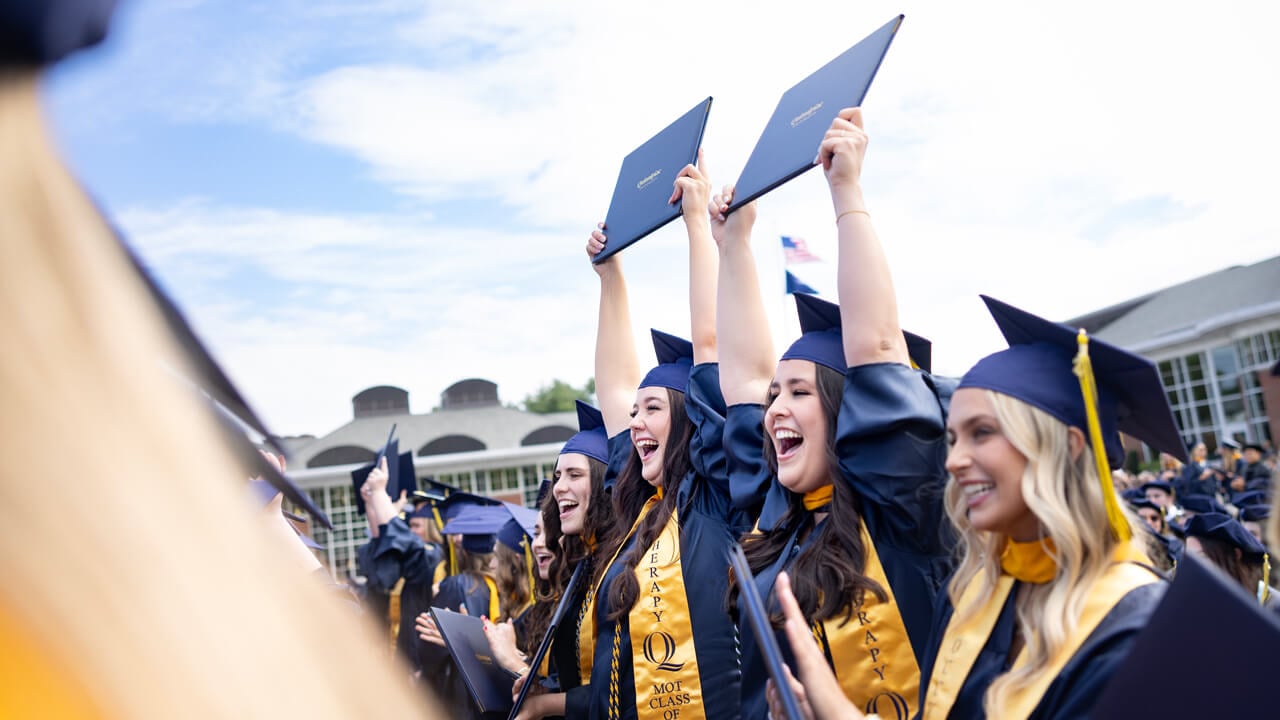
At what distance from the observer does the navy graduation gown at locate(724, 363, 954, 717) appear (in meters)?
2.57

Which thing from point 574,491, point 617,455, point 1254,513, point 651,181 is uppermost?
point 651,181

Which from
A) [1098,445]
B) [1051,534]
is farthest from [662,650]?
[1098,445]

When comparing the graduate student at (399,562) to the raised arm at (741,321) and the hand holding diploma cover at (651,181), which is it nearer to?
the hand holding diploma cover at (651,181)

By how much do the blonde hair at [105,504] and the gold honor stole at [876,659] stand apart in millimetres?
2151

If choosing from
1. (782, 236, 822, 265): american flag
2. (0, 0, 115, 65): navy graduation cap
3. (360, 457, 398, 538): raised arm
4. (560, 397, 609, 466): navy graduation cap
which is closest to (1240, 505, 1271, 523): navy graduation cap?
(782, 236, 822, 265): american flag

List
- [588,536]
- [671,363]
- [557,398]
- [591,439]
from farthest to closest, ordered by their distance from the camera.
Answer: [557,398] < [591,439] < [588,536] < [671,363]

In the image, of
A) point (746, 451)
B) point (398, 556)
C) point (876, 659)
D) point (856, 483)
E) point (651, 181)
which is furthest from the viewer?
point (398, 556)

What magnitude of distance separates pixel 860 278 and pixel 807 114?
2.43 ft

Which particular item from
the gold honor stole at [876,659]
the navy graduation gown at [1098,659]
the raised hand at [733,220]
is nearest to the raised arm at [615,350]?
the raised hand at [733,220]

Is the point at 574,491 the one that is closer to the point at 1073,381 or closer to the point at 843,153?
the point at 843,153

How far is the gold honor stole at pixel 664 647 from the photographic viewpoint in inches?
130

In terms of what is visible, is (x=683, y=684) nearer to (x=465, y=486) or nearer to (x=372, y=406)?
(x=465, y=486)

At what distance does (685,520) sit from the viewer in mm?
3639

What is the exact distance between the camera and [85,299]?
20.1 inches
